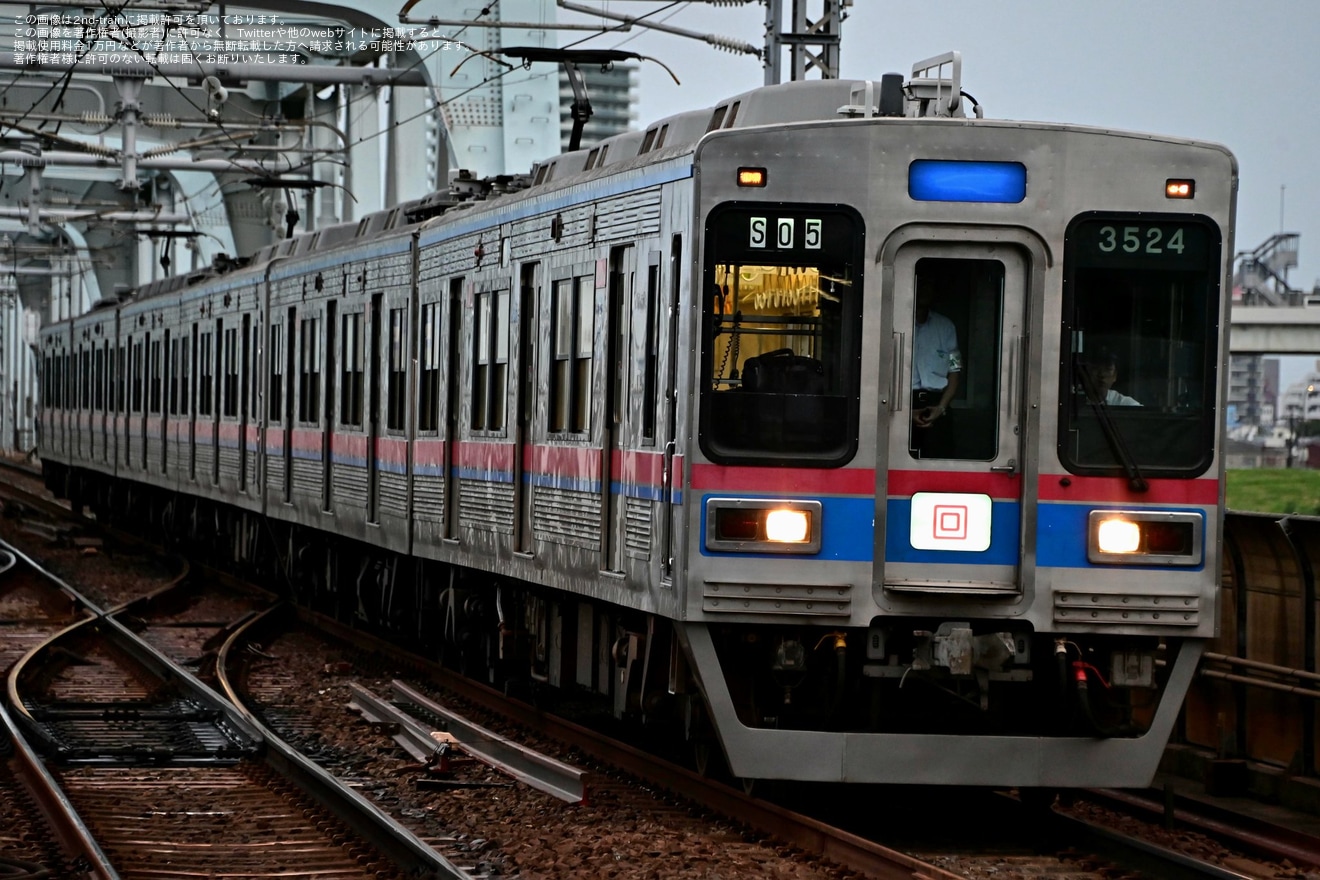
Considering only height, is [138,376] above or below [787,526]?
above

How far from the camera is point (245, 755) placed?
1103 centimetres

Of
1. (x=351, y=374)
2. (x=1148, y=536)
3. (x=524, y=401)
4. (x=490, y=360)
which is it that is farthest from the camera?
(x=351, y=374)

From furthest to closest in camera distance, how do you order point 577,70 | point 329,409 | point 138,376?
point 138,376 < point 329,409 < point 577,70

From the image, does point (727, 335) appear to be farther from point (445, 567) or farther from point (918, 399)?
point (445, 567)

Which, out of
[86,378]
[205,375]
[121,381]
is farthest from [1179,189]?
[86,378]

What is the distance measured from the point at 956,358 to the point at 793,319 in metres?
0.70

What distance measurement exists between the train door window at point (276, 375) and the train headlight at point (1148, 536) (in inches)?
445

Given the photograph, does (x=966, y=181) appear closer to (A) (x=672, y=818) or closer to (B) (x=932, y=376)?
(B) (x=932, y=376)

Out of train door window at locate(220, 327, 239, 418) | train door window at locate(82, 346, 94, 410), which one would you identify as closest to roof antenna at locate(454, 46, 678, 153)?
train door window at locate(220, 327, 239, 418)

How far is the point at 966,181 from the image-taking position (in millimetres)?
8602

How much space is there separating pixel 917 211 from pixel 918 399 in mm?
759

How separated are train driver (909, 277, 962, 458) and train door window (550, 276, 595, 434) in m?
2.15

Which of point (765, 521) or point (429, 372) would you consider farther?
point (429, 372)

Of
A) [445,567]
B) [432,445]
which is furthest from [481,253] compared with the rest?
[445,567]
